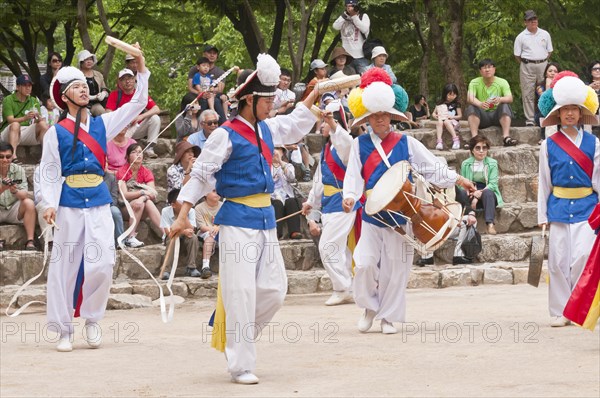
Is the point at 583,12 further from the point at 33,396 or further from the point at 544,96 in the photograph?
the point at 33,396

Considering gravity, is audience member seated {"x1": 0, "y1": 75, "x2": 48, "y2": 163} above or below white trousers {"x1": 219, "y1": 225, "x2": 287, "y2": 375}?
above

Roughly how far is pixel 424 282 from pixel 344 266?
5.91 ft

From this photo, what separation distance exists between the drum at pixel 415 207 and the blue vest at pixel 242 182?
6.48 feet

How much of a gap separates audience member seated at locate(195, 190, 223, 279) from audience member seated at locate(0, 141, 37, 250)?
197 centimetres

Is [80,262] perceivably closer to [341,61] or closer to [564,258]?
[564,258]

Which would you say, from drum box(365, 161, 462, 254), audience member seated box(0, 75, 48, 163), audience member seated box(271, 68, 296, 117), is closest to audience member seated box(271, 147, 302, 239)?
audience member seated box(271, 68, 296, 117)

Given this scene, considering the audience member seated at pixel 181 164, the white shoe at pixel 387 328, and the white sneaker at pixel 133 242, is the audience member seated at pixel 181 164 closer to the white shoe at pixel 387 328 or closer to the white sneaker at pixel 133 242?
the white sneaker at pixel 133 242

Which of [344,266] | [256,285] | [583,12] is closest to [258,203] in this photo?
[256,285]

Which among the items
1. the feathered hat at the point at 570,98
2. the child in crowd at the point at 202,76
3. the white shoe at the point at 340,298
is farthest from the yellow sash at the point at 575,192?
the child in crowd at the point at 202,76

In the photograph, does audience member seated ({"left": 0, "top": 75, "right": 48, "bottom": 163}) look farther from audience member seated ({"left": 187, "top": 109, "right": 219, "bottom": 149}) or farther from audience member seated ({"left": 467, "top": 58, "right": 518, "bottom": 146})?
audience member seated ({"left": 467, "top": 58, "right": 518, "bottom": 146})

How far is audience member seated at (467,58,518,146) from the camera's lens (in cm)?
1848

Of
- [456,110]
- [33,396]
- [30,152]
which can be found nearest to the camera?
[33,396]

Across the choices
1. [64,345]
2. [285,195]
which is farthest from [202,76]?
[64,345]

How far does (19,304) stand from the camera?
1333cm
